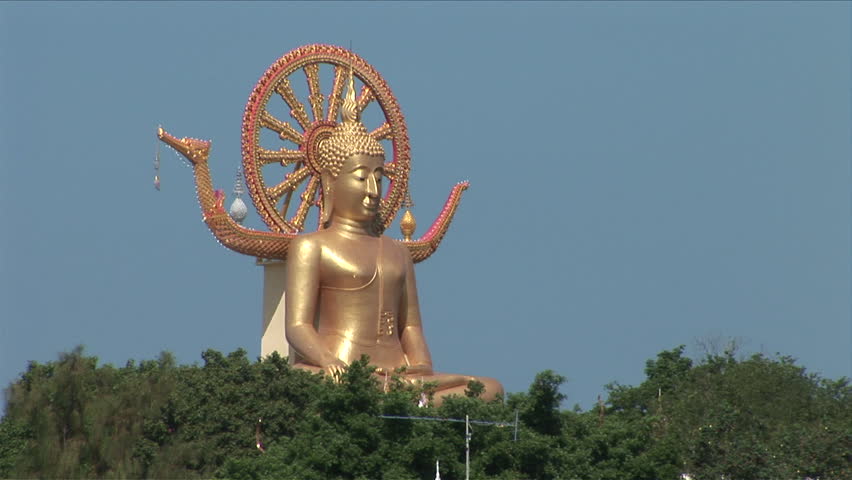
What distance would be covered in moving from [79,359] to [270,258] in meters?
4.43

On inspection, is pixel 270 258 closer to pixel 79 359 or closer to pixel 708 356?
pixel 79 359

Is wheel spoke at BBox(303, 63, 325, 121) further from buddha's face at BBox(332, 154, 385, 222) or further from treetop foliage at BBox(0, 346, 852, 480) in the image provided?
treetop foliage at BBox(0, 346, 852, 480)

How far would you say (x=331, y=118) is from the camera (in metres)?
29.8

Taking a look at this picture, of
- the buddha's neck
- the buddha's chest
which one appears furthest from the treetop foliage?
the buddha's neck

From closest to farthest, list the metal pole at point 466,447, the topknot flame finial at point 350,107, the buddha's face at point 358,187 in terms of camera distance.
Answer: the metal pole at point 466,447 < the buddha's face at point 358,187 < the topknot flame finial at point 350,107

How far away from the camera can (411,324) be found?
29688mm

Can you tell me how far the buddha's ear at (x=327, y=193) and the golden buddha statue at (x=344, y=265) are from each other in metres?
0.01

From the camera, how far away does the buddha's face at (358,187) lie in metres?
28.9

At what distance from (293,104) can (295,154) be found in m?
0.70

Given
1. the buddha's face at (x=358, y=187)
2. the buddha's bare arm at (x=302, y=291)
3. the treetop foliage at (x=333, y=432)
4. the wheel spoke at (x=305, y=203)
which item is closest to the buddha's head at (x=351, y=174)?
the buddha's face at (x=358, y=187)

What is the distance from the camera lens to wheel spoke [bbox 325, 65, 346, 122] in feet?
98.1

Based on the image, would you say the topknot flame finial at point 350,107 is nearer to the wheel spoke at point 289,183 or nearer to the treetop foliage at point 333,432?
the wheel spoke at point 289,183

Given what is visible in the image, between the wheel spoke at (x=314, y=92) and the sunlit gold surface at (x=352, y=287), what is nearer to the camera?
the sunlit gold surface at (x=352, y=287)

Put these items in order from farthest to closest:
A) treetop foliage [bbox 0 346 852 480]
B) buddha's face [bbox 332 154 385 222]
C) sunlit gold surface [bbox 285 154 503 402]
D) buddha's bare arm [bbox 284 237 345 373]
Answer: buddha's face [bbox 332 154 385 222] < sunlit gold surface [bbox 285 154 503 402] < buddha's bare arm [bbox 284 237 345 373] < treetop foliage [bbox 0 346 852 480]
